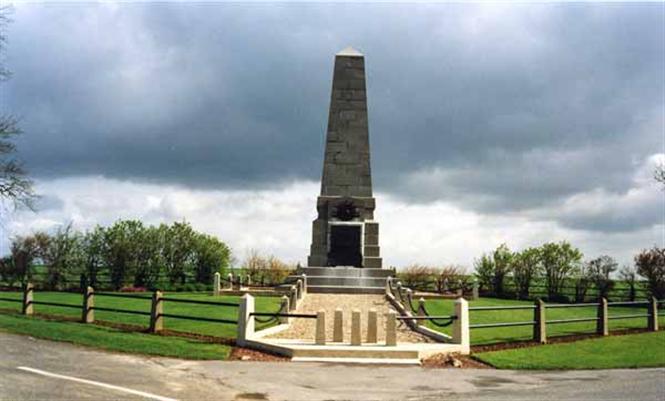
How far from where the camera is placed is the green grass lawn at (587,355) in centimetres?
1519

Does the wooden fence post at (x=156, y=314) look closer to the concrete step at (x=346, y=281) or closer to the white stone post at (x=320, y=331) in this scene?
the white stone post at (x=320, y=331)

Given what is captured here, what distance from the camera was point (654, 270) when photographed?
4081cm

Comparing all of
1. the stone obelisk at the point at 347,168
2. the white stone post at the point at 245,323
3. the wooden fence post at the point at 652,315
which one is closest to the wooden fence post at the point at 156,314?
the white stone post at the point at 245,323

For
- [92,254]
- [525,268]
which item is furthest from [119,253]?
[525,268]

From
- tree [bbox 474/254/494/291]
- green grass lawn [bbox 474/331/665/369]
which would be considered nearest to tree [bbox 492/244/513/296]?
tree [bbox 474/254/494/291]

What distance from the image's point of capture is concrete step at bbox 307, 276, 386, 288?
103 feet

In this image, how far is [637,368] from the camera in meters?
15.1

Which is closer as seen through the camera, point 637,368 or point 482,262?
point 637,368

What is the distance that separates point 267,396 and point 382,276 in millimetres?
22534

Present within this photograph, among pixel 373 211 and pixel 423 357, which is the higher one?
pixel 373 211

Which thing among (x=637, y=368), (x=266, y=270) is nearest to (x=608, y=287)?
(x=266, y=270)

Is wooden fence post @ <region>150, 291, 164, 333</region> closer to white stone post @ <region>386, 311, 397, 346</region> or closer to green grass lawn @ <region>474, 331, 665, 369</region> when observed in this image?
white stone post @ <region>386, 311, 397, 346</region>

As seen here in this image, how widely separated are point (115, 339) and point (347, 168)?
22557 mm

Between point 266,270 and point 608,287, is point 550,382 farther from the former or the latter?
point 266,270
